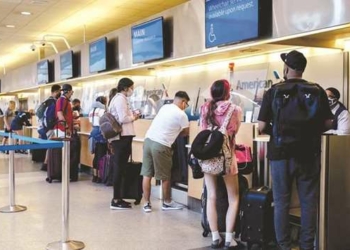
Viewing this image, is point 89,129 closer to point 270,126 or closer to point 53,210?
point 53,210

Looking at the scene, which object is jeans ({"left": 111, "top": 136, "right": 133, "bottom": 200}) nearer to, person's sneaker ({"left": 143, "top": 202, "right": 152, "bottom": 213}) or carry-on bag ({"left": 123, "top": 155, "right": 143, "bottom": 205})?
carry-on bag ({"left": 123, "top": 155, "right": 143, "bottom": 205})

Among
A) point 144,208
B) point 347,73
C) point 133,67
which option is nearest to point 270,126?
point 347,73

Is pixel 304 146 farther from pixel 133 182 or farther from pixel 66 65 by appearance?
pixel 66 65

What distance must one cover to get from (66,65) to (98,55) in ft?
6.32

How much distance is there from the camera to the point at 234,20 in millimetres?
4602

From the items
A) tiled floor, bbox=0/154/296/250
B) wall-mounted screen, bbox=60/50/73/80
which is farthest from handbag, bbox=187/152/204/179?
wall-mounted screen, bbox=60/50/73/80

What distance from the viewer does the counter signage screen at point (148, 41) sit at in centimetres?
612

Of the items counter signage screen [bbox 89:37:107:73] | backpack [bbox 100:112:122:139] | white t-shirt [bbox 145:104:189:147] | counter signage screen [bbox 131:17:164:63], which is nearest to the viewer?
white t-shirt [bbox 145:104:189:147]

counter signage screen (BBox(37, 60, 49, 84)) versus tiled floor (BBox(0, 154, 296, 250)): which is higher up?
counter signage screen (BBox(37, 60, 49, 84))

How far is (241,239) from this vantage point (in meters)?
3.74

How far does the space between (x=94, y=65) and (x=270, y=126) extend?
5.41 metres

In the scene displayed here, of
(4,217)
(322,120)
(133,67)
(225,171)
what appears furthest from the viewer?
(133,67)

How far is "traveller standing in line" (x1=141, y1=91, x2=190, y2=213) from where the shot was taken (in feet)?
15.8

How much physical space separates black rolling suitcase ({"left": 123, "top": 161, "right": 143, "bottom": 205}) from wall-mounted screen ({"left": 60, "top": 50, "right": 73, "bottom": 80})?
177 inches
